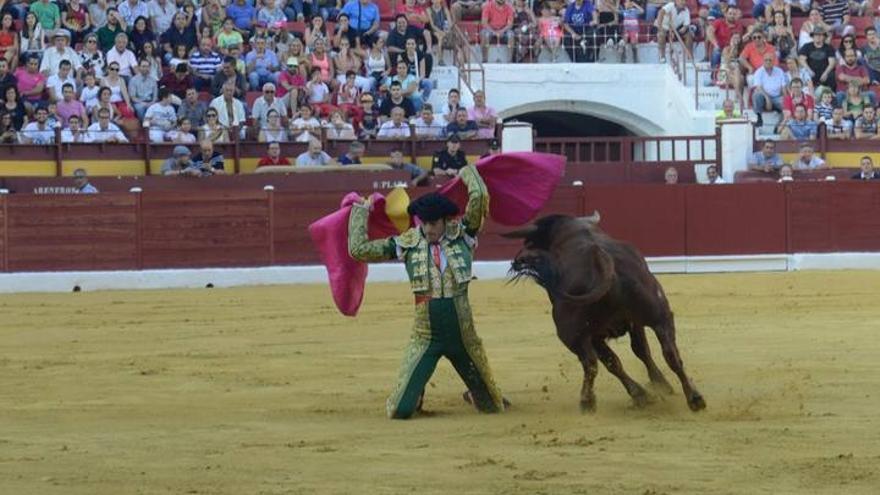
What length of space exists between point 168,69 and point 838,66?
7.77 metres

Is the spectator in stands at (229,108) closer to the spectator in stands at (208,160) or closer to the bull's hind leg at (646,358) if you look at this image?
the spectator in stands at (208,160)

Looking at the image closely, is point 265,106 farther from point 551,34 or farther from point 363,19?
point 551,34

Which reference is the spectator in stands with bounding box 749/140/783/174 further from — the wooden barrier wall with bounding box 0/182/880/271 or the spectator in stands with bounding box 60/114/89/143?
the spectator in stands with bounding box 60/114/89/143

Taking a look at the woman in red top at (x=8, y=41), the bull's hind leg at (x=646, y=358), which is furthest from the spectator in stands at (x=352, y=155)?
the bull's hind leg at (x=646, y=358)

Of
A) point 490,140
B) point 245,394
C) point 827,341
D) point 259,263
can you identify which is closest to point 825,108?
point 490,140

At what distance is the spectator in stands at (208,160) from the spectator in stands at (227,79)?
2.65 ft

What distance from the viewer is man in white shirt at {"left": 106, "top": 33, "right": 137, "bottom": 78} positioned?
18406 millimetres

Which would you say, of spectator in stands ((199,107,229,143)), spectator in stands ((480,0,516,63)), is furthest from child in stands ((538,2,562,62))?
spectator in stands ((199,107,229,143))

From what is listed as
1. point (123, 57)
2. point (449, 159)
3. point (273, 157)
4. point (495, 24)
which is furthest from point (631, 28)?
point (123, 57)

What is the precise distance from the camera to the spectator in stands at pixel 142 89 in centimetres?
1817

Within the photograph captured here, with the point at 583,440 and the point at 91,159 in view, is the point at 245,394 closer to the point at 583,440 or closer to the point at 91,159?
the point at 583,440

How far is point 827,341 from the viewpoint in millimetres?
11570

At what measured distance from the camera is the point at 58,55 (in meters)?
18.2

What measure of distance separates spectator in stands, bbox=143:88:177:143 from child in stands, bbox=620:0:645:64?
6304mm
